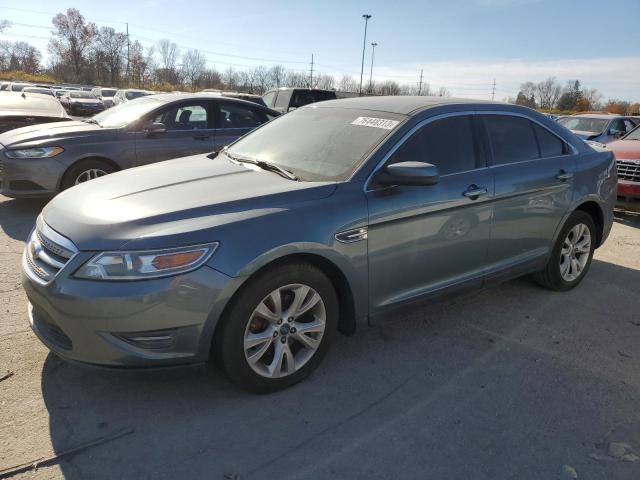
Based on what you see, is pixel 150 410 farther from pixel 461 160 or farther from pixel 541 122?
pixel 541 122

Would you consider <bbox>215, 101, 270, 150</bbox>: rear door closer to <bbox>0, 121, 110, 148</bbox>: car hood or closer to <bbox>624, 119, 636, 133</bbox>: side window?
<bbox>0, 121, 110, 148</bbox>: car hood

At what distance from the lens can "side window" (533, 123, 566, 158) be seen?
14.2 feet

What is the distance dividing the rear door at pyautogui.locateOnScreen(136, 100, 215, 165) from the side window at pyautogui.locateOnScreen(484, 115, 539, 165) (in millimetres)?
4464

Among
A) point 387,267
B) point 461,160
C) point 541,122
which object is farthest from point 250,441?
point 541,122

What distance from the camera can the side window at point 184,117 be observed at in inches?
280

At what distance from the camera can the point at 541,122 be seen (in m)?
4.42

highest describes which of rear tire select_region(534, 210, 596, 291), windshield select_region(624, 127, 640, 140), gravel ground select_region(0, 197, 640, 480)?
windshield select_region(624, 127, 640, 140)

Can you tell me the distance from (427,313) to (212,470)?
7.61ft

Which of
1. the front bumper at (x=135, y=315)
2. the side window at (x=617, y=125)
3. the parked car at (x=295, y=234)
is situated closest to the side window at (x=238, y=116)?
the parked car at (x=295, y=234)

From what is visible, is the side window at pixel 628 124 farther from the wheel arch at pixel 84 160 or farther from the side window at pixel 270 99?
the wheel arch at pixel 84 160

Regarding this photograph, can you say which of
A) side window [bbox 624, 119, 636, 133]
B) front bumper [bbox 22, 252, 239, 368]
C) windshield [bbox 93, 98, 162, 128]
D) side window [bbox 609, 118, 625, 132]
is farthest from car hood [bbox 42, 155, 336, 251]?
side window [bbox 624, 119, 636, 133]

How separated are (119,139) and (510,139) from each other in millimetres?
4971

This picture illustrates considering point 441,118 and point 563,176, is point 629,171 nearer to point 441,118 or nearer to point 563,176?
point 563,176

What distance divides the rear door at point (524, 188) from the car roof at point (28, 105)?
7674mm
